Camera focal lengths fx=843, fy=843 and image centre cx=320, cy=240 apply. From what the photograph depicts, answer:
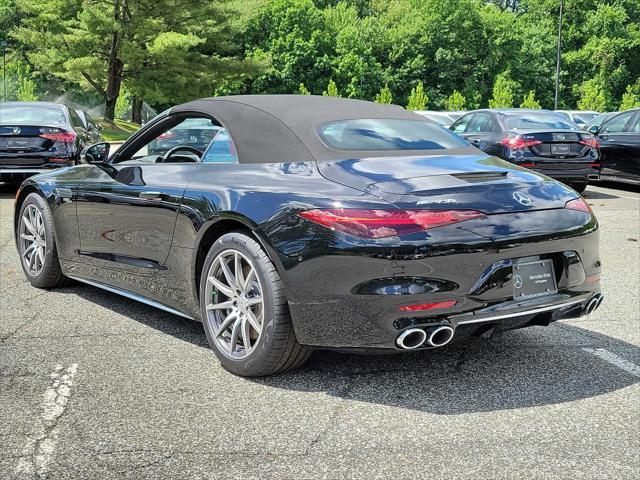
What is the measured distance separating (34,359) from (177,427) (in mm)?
1307

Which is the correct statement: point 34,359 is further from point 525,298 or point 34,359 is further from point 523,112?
point 523,112

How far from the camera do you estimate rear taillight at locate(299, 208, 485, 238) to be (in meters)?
3.60

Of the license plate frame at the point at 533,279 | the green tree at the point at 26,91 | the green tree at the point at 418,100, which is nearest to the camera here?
the license plate frame at the point at 533,279

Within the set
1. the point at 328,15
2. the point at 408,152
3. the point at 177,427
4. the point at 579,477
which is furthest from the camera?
the point at 328,15

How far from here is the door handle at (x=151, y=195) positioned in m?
4.66

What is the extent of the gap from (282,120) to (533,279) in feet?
5.00

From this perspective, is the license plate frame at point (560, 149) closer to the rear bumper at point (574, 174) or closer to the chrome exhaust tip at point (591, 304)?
the rear bumper at point (574, 174)

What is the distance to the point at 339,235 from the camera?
365cm

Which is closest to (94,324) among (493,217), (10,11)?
(493,217)

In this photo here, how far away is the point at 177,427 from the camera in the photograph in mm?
3443

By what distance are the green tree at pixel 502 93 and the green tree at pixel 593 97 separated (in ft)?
18.8

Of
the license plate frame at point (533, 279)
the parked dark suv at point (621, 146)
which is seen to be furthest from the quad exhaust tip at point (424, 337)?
the parked dark suv at point (621, 146)

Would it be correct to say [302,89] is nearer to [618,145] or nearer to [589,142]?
[618,145]

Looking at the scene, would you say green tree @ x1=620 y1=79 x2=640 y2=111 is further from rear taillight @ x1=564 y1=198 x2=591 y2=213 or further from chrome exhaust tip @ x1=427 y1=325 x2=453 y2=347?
chrome exhaust tip @ x1=427 y1=325 x2=453 y2=347
